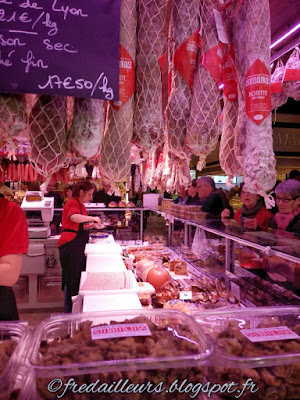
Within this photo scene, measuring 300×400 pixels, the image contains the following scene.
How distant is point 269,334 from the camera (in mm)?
1227

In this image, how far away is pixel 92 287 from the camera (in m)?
2.38

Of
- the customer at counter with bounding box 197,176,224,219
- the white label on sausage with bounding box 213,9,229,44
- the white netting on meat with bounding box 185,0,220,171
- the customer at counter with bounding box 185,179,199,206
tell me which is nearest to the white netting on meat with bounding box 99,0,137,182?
the white netting on meat with bounding box 185,0,220,171

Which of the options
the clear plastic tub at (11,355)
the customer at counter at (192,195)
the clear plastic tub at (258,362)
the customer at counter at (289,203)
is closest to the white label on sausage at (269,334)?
the clear plastic tub at (258,362)

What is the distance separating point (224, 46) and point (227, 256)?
7.01 ft

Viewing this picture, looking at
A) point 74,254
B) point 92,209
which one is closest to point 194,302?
point 74,254

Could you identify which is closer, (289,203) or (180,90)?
(180,90)

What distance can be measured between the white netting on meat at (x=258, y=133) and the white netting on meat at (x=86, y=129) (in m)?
0.65

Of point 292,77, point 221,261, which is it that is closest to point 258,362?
point 292,77

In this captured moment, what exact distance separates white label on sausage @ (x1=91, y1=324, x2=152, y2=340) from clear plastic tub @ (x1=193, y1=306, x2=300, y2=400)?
0.27 m

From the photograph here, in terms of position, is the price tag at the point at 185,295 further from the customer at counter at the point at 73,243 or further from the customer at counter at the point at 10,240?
the customer at counter at the point at 73,243

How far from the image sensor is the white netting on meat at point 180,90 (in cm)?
141

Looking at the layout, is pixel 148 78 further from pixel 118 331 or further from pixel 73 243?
pixel 73 243

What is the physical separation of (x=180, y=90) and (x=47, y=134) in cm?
65

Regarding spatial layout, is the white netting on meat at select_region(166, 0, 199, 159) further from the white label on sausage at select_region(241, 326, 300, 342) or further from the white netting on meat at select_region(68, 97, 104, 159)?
the white label on sausage at select_region(241, 326, 300, 342)
